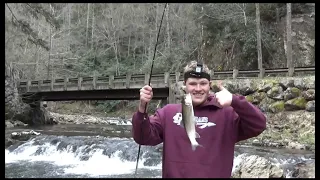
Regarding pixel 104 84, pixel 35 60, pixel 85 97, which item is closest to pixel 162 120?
pixel 104 84

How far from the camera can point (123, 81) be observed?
2398cm

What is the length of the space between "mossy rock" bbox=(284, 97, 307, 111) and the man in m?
14.4

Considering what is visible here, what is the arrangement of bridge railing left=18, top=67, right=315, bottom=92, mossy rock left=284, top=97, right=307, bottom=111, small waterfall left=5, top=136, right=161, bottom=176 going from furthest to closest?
bridge railing left=18, top=67, right=315, bottom=92 < mossy rock left=284, top=97, right=307, bottom=111 < small waterfall left=5, top=136, right=161, bottom=176

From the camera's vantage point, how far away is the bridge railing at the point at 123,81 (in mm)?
19281

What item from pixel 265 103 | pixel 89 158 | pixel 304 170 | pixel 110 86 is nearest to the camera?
pixel 304 170

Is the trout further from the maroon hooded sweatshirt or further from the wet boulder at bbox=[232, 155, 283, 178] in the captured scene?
the wet boulder at bbox=[232, 155, 283, 178]

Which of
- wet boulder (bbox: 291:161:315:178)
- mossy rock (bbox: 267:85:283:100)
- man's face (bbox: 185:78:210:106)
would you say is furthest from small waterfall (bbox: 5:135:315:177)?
man's face (bbox: 185:78:210:106)

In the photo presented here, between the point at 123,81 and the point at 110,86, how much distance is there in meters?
1.20

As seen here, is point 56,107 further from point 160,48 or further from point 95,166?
point 95,166

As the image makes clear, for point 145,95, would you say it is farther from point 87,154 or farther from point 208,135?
point 87,154

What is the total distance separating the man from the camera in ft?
8.89

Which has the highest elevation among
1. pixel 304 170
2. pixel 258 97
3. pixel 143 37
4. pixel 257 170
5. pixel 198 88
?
pixel 143 37

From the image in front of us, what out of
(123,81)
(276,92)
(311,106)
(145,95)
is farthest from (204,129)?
(123,81)

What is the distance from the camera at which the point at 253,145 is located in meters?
15.0
